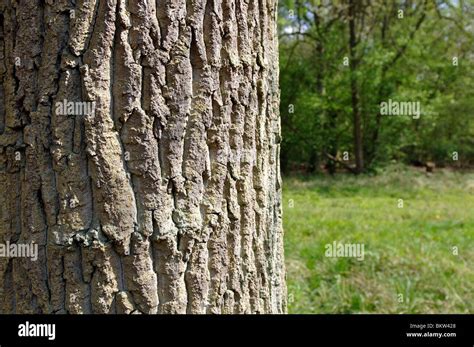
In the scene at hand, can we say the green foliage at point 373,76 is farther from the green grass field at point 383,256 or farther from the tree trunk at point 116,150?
the tree trunk at point 116,150

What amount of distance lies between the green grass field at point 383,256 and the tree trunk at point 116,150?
2739mm

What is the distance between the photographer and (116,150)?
1389 millimetres

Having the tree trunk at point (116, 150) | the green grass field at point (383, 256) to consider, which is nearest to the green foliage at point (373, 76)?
the green grass field at point (383, 256)

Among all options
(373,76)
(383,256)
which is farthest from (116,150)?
(373,76)

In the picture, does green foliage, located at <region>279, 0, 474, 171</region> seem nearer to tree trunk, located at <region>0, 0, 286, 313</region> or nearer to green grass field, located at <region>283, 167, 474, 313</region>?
green grass field, located at <region>283, 167, 474, 313</region>

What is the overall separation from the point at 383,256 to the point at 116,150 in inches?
161

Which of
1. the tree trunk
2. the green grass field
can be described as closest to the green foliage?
the green grass field

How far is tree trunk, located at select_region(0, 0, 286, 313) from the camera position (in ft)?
4.52

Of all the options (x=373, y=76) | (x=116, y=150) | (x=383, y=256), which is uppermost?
(x=373, y=76)

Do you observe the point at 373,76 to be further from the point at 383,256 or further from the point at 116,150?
→ the point at 116,150

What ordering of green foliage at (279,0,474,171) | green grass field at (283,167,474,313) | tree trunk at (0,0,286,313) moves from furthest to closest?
green foliage at (279,0,474,171)
green grass field at (283,167,474,313)
tree trunk at (0,0,286,313)

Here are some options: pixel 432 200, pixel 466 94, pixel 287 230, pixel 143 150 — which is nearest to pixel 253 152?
pixel 143 150

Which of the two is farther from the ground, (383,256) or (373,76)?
(373,76)

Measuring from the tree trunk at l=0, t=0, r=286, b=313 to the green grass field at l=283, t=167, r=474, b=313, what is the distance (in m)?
2.74
